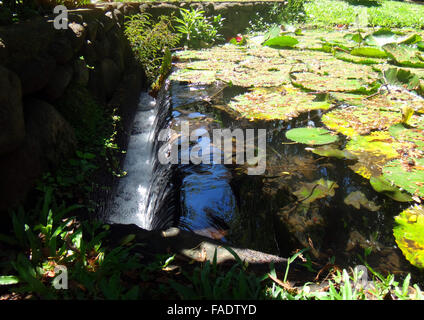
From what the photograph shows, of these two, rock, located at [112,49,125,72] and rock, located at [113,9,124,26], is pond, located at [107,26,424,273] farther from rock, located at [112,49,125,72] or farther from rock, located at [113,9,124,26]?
rock, located at [113,9,124,26]

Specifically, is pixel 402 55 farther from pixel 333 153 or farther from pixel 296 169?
pixel 296 169

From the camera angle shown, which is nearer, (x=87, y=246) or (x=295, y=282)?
(x=295, y=282)

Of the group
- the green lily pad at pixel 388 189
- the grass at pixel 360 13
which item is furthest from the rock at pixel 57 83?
the grass at pixel 360 13

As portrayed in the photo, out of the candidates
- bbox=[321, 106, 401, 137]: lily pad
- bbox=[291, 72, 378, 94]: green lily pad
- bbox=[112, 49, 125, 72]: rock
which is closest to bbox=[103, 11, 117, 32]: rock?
bbox=[112, 49, 125, 72]: rock

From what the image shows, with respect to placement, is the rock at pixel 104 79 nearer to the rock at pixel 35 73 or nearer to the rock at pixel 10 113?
the rock at pixel 35 73

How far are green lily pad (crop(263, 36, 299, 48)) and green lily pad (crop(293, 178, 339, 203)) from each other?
3.81 metres

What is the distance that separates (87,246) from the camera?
1.52 metres

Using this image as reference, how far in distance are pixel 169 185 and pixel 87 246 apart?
72 centimetres

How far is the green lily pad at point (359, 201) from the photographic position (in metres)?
1.71

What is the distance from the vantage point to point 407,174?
182cm

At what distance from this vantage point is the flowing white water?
259 centimetres

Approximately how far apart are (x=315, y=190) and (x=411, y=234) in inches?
21.4

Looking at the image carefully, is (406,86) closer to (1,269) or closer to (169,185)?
(169,185)

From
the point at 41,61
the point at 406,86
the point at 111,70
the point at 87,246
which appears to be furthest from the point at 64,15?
the point at 406,86
